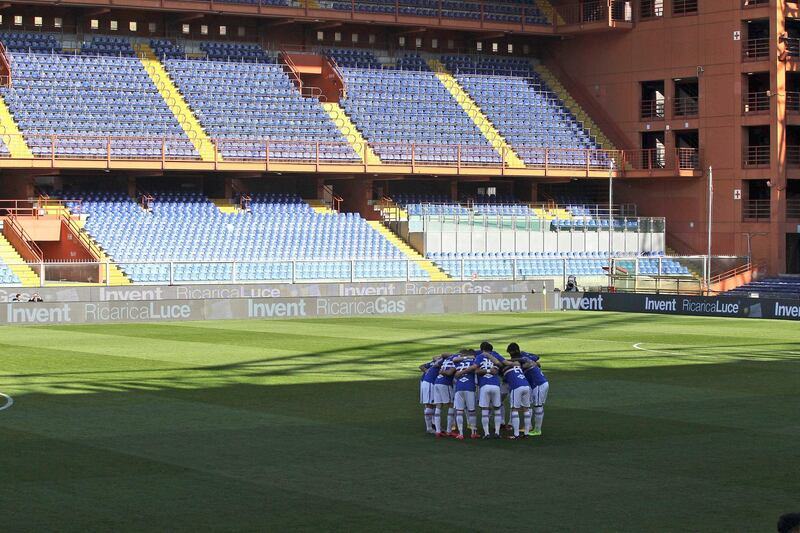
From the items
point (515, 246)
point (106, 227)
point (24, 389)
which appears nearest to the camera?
point (24, 389)

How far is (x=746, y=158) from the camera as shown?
61.8 meters

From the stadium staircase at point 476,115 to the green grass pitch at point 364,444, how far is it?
2986 centimetres

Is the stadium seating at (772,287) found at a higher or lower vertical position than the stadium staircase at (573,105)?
lower

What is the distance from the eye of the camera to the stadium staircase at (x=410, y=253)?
179 ft

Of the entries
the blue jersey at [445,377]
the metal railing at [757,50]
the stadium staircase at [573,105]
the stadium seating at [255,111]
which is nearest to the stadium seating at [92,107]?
the stadium seating at [255,111]

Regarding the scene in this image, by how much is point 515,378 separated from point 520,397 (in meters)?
0.30

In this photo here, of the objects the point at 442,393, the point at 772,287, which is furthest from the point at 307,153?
the point at 442,393

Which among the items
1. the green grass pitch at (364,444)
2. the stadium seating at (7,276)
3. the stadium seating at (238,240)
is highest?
the stadium seating at (238,240)

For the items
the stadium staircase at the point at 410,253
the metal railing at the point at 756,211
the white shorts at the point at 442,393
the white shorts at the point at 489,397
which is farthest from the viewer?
the metal railing at the point at 756,211

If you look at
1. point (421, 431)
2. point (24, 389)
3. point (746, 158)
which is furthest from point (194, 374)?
point (746, 158)

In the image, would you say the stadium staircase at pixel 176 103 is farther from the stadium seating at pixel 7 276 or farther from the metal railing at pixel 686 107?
the metal railing at pixel 686 107

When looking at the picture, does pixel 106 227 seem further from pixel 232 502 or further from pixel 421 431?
pixel 232 502

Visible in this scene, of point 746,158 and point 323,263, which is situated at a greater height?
point 746,158

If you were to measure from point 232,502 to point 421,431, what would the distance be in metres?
5.67
